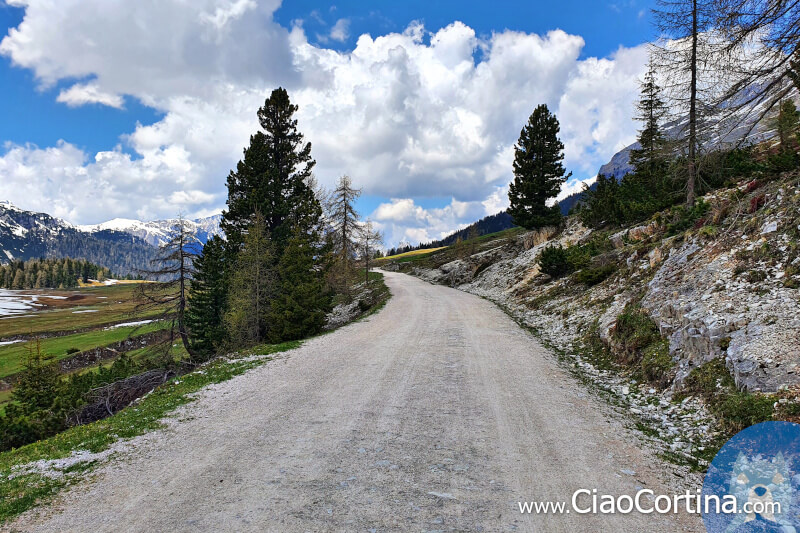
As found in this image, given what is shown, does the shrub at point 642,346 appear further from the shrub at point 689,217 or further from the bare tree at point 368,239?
the bare tree at point 368,239

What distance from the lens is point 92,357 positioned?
5156 centimetres

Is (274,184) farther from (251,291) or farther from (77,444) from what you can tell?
(77,444)

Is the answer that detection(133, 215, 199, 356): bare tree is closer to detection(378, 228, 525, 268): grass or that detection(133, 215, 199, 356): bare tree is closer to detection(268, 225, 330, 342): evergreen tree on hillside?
detection(268, 225, 330, 342): evergreen tree on hillside

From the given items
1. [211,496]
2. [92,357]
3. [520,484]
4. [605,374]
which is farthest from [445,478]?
[92,357]

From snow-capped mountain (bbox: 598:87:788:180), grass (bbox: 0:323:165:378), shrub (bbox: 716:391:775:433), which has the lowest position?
grass (bbox: 0:323:165:378)

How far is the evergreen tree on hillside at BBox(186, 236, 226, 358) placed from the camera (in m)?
29.5

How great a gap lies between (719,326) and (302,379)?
34.7ft

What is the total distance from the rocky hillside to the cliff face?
0.10 feet

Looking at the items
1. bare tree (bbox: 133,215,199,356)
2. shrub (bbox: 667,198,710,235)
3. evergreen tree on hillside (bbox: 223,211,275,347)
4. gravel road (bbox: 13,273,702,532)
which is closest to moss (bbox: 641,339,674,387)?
gravel road (bbox: 13,273,702,532)

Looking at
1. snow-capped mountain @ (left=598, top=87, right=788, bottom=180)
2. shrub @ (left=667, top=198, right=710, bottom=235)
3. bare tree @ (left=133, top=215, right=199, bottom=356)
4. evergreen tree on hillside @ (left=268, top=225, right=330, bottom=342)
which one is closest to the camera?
snow-capped mountain @ (left=598, top=87, right=788, bottom=180)

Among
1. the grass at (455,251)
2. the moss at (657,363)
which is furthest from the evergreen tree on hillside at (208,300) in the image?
the grass at (455,251)

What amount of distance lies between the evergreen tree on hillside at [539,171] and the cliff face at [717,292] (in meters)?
18.4

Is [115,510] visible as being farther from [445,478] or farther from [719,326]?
[719,326]

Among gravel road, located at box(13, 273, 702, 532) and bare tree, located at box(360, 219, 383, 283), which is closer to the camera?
gravel road, located at box(13, 273, 702, 532)
